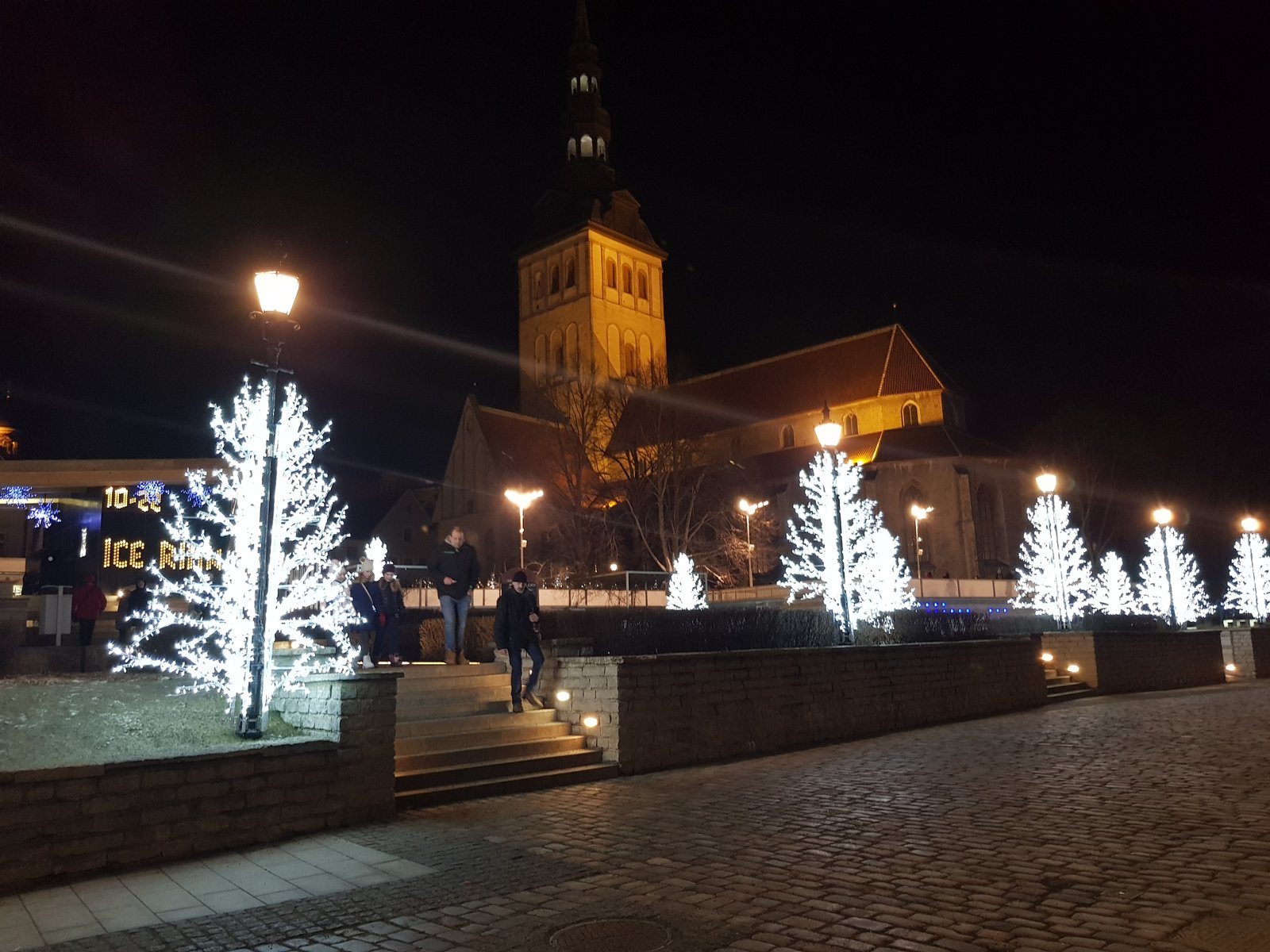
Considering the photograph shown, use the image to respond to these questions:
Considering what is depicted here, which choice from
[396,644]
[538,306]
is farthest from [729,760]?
[538,306]

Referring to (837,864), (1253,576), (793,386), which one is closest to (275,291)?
(837,864)

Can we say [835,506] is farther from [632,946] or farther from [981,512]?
[981,512]

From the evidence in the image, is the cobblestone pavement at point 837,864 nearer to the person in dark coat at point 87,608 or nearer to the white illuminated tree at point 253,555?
the white illuminated tree at point 253,555

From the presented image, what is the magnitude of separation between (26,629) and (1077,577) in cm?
2904

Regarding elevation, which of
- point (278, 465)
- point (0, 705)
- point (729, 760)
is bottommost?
point (729, 760)

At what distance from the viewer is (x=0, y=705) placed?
357 inches

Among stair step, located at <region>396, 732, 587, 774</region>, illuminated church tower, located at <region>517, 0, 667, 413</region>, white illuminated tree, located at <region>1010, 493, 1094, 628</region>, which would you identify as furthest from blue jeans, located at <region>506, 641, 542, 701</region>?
illuminated church tower, located at <region>517, 0, 667, 413</region>

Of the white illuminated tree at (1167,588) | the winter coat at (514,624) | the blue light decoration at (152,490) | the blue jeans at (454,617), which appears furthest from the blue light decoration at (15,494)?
the white illuminated tree at (1167,588)

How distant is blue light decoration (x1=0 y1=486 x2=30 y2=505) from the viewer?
76.5 feet

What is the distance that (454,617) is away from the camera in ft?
42.7

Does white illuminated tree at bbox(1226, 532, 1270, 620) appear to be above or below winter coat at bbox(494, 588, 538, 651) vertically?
above

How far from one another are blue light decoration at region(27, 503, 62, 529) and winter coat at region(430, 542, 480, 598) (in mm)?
15306

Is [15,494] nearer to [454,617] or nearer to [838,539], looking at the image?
[454,617]

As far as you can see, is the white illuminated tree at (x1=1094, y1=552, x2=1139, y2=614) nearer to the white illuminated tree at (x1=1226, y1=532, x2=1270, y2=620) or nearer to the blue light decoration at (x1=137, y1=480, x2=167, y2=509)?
the white illuminated tree at (x1=1226, y1=532, x2=1270, y2=620)
